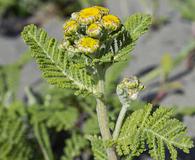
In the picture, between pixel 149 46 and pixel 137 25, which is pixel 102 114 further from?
pixel 149 46

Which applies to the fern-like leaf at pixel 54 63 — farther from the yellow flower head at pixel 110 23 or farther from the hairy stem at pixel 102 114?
the yellow flower head at pixel 110 23

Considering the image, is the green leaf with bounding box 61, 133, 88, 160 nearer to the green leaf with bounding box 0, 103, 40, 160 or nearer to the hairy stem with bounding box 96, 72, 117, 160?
the green leaf with bounding box 0, 103, 40, 160

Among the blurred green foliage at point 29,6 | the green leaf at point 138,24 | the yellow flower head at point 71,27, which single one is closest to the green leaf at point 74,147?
the green leaf at point 138,24

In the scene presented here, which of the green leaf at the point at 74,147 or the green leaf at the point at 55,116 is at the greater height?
the green leaf at the point at 55,116

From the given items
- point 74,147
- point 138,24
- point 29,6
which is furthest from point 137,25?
point 29,6

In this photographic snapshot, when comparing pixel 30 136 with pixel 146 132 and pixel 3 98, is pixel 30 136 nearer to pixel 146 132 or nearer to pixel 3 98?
pixel 3 98

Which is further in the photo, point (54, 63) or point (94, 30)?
point (54, 63)
